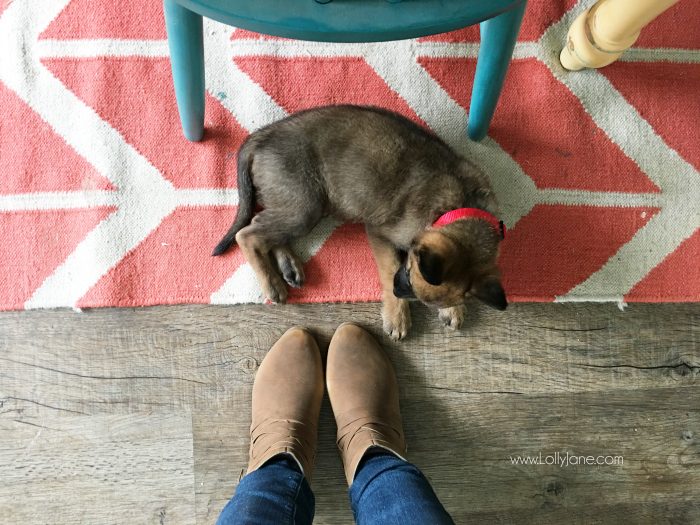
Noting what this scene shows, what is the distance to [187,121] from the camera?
1773 mm

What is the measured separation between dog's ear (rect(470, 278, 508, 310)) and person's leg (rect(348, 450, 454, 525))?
0.56m

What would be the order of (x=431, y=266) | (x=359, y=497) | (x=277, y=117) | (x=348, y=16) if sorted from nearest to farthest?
1. (x=348, y=16)
2. (x=431, y=266)
3. (x=359, y=497)
4. (x=277, y=117)

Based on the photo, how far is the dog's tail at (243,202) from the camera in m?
1.74

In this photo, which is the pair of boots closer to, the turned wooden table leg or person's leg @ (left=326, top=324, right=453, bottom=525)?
person's leg @ (left=326, top=324, right=453, bottom=525)

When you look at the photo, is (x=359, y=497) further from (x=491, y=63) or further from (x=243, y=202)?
(x=491, y=63)

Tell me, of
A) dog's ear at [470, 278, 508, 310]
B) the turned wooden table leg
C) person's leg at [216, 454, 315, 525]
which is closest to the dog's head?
dog's ear at [470, 278, 508, 310]

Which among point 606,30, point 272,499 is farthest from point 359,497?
point 606,30

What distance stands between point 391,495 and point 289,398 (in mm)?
478

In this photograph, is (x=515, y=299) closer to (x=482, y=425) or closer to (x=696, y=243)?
(x=482, y=425)

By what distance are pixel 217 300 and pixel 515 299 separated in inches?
41.1

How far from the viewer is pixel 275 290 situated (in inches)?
72.6

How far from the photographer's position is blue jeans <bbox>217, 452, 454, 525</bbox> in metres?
1.48

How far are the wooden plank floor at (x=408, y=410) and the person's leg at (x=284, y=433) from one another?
0.25 ft

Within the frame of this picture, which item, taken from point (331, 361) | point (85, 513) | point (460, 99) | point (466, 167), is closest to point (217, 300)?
point (331, 361)
